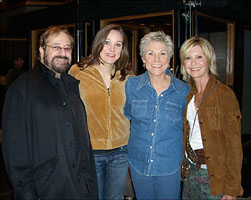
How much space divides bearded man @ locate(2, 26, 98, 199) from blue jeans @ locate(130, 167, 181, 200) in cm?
43

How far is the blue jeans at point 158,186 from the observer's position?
206 centimetres

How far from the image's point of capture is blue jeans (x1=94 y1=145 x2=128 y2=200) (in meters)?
2.17

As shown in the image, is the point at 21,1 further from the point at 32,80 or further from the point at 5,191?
the point at 32,80

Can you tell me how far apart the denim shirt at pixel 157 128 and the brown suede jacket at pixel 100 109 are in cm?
15

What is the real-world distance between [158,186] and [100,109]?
0.73 metres

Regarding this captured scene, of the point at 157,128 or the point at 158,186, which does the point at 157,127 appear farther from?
the point at 158,186

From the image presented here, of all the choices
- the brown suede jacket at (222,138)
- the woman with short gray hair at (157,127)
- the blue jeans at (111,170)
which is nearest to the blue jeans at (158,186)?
the woman with short gray hair at (157,127)

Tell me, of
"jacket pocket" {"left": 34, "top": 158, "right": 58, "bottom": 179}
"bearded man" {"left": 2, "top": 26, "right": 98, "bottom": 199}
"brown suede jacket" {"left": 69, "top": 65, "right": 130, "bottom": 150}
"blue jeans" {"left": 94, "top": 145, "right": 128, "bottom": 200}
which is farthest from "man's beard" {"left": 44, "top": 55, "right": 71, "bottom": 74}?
"blue jeans" {"left": 94, "top": 145, "right": 128, "bottom": 200}

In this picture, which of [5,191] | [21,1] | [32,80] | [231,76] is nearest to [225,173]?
[32,80]

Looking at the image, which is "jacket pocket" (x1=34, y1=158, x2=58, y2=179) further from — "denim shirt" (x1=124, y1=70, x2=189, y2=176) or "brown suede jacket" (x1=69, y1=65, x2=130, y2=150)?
"denim shirt" (x1=124, y1=70, x2=189, y2=176)

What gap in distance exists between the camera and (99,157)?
85.4 inches

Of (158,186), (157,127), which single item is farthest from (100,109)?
(158,186)

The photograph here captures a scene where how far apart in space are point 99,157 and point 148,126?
0.46m

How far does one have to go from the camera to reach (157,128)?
2.06 m
